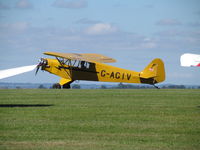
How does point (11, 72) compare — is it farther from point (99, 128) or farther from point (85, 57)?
point (85, 57)

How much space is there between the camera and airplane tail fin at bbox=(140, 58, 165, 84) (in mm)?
39906

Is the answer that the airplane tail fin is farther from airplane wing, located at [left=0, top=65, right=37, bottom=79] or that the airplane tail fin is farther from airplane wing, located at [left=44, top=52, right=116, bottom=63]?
airplane wing, located at [left=0, top=65, right=37, bottom=79]

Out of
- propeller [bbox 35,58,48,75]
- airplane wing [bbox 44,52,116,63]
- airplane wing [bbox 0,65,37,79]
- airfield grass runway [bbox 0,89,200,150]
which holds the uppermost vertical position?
airplane wing [bbox 44,52,116,63]

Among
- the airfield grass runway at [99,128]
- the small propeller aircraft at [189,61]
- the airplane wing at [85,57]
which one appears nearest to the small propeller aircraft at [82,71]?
the airplane wing at [85,57]

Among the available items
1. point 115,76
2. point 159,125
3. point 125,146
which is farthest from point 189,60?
point 115,76

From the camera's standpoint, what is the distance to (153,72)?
40188 mm

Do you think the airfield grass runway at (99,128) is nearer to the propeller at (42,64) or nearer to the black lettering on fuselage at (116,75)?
the black lettering on fuselage at (116,75)

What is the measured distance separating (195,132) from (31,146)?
420cm

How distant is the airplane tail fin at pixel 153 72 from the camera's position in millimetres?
39906

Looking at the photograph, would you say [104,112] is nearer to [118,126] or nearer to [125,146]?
[118,126]

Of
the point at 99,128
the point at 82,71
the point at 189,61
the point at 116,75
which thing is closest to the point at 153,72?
the point at 116,75

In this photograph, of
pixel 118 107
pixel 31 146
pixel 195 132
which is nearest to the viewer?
pixel 31 146

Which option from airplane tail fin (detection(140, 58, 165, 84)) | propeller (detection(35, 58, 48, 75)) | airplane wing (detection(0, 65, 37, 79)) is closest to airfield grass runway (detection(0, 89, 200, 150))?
airplane wing (detection(0, 65, 37, 79))

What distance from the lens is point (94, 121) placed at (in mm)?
15453
